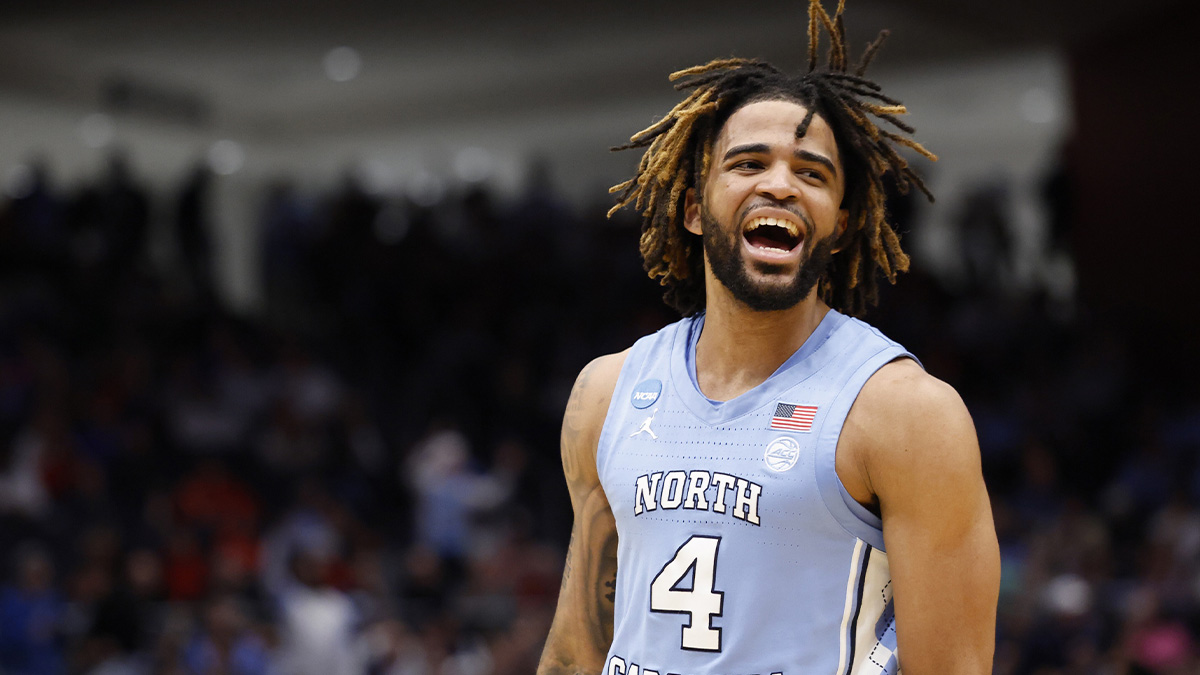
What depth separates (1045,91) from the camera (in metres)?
14.5

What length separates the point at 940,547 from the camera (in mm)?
2156

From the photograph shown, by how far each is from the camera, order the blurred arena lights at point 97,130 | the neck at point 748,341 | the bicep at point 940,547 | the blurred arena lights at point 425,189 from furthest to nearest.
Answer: the blurred arena lights at point 425,189
the blurred arena lights at point 97,130
the neck at point 748,341
the bicep at point 940,547

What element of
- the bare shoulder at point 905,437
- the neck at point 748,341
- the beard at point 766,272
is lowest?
the bare shoulder at point 905,437

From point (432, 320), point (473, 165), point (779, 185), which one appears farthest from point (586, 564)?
point (473, 165)

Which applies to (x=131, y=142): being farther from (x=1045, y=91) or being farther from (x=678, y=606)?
(x=678, y=606)

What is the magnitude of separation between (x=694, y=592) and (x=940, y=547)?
17.3 inches

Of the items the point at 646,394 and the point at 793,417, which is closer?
the point at 793,417

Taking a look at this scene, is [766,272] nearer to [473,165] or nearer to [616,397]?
[616,397]

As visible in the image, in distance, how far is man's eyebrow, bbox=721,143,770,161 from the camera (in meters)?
2.44

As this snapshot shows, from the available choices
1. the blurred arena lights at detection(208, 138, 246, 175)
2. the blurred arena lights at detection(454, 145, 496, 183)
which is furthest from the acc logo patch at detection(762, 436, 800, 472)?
the blurred arena lights at detection(454, 145, 496, 183)

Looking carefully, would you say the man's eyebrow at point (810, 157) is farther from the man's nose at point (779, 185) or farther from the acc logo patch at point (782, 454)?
the acc logo patch at point (782, 454)

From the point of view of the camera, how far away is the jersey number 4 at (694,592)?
2.30m

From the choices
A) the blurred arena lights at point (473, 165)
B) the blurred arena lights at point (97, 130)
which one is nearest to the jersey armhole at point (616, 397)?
the blurred arena lights at point (97, 130)

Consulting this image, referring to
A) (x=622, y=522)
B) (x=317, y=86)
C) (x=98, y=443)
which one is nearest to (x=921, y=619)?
(x=622, y=522)
